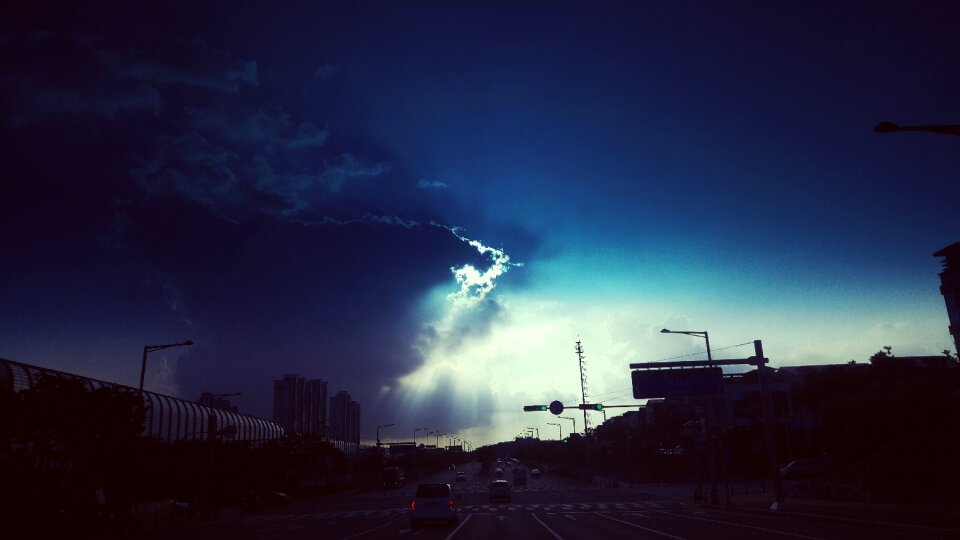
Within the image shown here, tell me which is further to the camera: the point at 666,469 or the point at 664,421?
the point at 664,421

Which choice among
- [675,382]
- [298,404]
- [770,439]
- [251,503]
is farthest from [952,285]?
[298,404]

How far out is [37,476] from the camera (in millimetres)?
42750

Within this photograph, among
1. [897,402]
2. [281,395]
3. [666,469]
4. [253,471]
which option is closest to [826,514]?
[897,402]

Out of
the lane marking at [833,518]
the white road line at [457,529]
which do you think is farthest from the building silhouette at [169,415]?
the lane marking at [833,518]

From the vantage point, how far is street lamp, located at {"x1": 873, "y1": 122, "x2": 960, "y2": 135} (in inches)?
420

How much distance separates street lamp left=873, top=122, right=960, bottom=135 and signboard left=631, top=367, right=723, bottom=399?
2722 cm

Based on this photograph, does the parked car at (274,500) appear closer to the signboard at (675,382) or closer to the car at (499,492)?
the car at (499,492)

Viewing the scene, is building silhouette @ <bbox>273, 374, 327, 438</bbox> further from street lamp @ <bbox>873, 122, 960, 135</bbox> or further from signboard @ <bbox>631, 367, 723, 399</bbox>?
street lamp @ <bbox>873, 122, 960, 135</bbox>

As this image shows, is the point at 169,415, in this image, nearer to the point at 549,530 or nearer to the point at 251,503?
the point at 251,503

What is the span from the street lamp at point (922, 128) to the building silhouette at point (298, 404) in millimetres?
160972

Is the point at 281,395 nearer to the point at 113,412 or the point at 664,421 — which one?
the point at 664,421

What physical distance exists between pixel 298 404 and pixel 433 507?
144435 mm

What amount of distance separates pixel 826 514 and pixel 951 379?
68408 millimetres

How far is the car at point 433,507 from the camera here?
2878 centimetres
